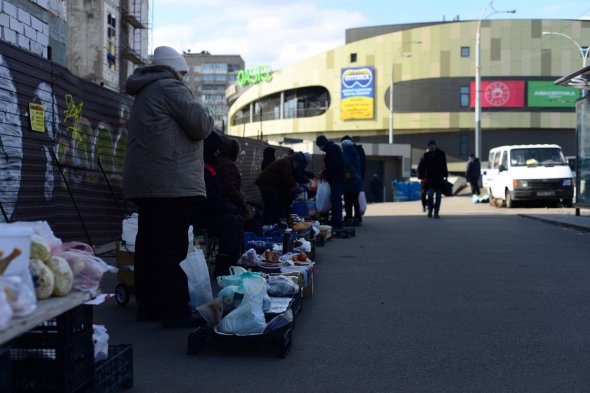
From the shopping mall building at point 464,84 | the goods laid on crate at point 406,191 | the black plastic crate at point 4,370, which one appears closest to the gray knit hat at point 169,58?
the black plastic crate at point 4,370

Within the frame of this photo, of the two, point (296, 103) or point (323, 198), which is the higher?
point (296, 103)

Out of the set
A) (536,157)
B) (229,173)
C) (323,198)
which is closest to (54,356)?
(229,173)

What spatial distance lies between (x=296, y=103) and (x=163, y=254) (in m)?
73.4

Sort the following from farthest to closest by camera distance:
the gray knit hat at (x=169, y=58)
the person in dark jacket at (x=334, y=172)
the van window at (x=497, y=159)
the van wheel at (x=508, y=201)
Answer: the van window at (x=497, y=159) < the van wheel at (x=508, y=201) < the person in dark jacket at (x=334, y=172) < the gray knit hat at (x=169, y=58)

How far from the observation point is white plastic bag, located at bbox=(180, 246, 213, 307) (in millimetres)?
5605

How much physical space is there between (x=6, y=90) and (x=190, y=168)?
2541 mm

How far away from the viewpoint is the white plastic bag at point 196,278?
561 cm

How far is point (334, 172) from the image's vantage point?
14.1 meters

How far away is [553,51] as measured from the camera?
213ft

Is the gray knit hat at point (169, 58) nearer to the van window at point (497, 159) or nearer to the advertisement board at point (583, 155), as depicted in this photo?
the advertisement board at point (583, 155)

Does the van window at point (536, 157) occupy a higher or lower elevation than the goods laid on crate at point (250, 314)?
higher

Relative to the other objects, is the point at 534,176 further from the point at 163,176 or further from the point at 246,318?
the point at 246,318

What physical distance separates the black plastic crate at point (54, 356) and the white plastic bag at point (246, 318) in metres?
1.54

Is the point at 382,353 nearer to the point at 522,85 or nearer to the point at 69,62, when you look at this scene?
the point at 69,62
